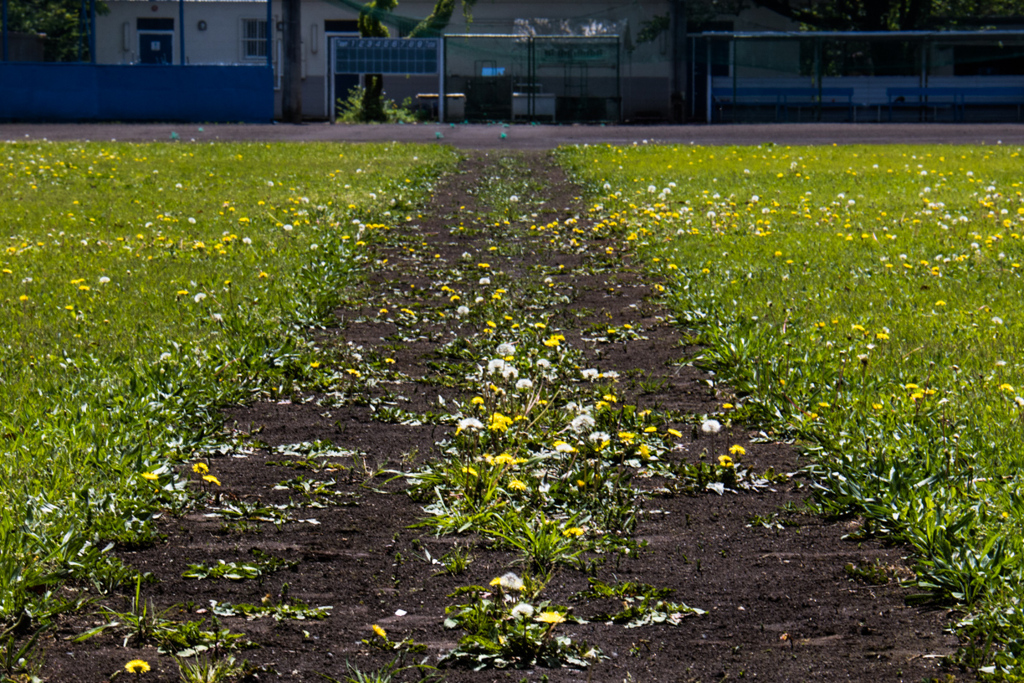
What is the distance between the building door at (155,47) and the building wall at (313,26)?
17cm

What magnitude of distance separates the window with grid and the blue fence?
8.59 m

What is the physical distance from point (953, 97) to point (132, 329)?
106 feet

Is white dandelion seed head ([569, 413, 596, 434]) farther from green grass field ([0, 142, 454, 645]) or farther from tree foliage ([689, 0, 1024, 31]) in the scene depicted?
tree foliage ([689, 0, 1024, 31])

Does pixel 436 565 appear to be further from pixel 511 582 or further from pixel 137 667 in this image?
pixel 137 667

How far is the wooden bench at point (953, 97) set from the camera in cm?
3241

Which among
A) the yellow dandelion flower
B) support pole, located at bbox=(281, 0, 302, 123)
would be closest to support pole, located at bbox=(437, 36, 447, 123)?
support pole, located at bbox=(281, 0, 302, 123)

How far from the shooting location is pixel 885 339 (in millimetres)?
5406

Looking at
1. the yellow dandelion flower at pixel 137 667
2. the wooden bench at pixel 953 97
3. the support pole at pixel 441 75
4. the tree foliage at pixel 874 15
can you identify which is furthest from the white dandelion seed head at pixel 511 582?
the tree foliage at pixel 874 15

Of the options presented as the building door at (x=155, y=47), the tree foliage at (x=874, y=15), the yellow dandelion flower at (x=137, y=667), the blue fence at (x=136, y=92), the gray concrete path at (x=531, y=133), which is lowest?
the yellow dandelion flower at (x=137, y=667)

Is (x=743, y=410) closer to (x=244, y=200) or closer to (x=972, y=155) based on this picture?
(x=244, y=200)

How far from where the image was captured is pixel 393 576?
124 inches

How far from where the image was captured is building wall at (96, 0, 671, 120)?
36531mm

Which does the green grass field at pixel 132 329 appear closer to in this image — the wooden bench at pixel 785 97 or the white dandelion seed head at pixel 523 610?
the white dandelion seed head at pixel 523 610

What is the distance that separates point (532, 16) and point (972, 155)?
76.8 feet
